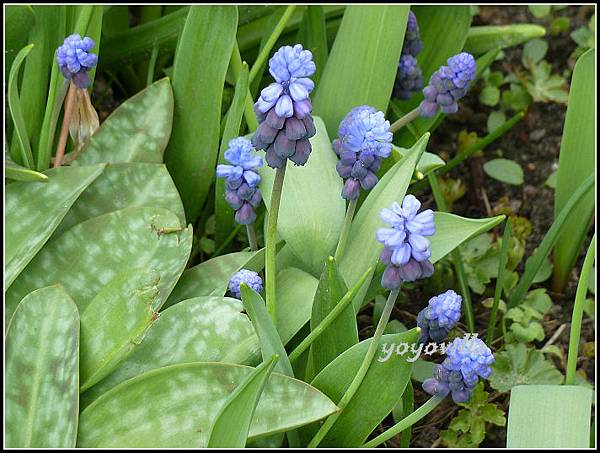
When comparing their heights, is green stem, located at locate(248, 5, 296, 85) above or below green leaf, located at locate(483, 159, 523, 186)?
above

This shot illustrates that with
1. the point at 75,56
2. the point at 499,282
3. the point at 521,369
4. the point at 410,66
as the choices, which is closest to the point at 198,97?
the point at 75,56

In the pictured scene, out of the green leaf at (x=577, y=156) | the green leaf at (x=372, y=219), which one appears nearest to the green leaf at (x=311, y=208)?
the green leaf at (x=372, y=219)

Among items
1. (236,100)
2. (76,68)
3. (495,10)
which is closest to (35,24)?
(76,68)

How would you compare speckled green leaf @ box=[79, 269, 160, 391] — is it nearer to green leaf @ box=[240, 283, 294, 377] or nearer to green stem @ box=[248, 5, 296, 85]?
green leaf @ box=[240, 283, 294, 377]

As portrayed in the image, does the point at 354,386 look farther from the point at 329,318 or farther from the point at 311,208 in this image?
the point at 311,208

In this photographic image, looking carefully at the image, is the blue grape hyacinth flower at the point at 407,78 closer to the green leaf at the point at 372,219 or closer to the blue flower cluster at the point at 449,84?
the blue flower cluster at the point at 449,84

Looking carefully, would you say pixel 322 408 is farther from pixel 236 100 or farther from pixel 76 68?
pixel 76 68

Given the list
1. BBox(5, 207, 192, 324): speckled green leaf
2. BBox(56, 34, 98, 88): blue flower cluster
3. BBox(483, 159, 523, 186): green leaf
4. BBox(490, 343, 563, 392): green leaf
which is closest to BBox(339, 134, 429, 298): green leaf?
BBox(5, 207, 192, 324): speckled green leaf
